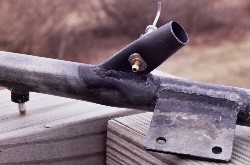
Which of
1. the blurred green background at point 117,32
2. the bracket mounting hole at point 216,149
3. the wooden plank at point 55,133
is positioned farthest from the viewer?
the blurred green background at point 117,32

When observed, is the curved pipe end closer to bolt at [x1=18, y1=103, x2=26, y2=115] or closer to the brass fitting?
the brass fitting

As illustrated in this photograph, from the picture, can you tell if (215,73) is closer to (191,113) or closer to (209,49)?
(209,49)

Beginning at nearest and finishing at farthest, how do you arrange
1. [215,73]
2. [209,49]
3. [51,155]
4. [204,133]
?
1. [204,133]
2. [51,155]
3. [215,73]
4. [209,49]

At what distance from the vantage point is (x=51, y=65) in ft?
3.03

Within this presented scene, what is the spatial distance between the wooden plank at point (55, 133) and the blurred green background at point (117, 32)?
6.25ft

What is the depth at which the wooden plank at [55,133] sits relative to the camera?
924 millimetres

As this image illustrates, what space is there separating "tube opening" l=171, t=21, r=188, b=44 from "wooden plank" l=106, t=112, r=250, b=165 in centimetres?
15

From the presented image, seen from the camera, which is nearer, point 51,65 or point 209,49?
point 51,65

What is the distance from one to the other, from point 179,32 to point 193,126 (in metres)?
0.14

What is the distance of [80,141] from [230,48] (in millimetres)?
2530

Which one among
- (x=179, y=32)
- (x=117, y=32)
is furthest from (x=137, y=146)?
(x=117, y=32)

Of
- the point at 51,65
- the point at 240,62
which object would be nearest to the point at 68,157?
the point at 51,65

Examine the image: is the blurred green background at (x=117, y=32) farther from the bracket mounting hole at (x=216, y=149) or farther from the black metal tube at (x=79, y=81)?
the bracket mounting hole at (x=216, y=149)

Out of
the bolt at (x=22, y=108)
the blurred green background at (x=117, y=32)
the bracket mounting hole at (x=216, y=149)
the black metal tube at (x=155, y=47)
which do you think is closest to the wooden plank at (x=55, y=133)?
the bolt at (x=22, y=108)
